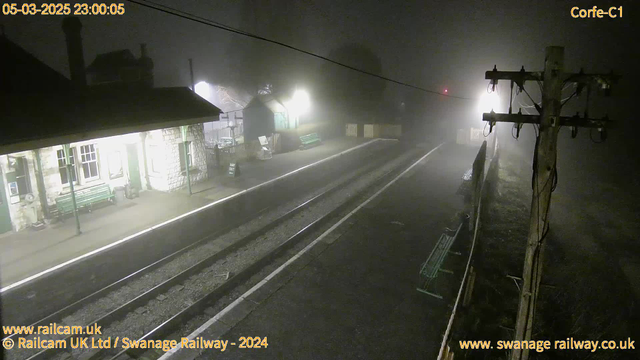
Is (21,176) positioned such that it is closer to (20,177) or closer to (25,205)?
(20,177)

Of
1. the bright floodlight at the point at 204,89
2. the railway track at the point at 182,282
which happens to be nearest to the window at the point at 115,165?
the railway track at the point at 182,282

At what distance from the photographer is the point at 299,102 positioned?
113 feet

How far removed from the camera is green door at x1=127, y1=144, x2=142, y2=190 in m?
16.7

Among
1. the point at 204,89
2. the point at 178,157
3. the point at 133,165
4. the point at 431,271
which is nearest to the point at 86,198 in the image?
the point at 133,165

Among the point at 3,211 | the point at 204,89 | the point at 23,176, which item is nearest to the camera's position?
the point at 3,211

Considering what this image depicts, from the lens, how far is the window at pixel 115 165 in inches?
624

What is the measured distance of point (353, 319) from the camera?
822 centimetres

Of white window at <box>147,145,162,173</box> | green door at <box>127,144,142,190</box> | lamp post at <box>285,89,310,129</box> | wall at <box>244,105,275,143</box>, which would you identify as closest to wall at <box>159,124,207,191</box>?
white window at <box>147,145,162,173</box>

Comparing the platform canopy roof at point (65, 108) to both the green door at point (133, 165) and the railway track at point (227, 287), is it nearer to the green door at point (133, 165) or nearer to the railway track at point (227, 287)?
the green door at point (133, 165)

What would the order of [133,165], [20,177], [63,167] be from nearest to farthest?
1. [20,177]
2. [63,167]
3. [133,165]

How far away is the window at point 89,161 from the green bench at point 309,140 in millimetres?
15860

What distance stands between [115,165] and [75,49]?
17.9 ft

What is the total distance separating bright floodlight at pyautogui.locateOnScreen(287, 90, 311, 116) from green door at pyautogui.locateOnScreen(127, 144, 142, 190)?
Answer: 1787 centimetres

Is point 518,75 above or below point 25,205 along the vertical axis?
above
